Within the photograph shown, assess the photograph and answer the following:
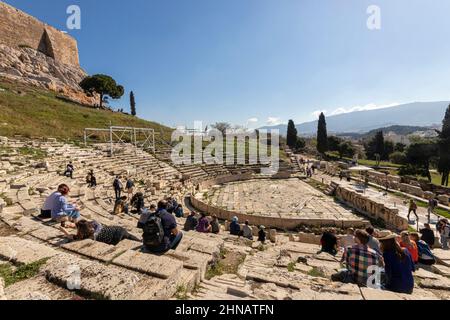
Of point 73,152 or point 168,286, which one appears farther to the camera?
point 73,152

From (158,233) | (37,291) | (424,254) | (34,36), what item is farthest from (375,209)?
(34,36)

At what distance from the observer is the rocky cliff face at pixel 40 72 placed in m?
36.7

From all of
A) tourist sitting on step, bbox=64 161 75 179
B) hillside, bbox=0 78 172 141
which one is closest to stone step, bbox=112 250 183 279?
tourist sitting on step, bbox=64 161 75 179

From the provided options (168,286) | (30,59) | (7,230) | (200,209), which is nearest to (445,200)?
(200,209)

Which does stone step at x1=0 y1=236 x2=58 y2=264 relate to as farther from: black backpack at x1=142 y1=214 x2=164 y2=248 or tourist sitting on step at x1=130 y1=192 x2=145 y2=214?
tourist sitting on step at x1=130 y1=192 x2=145 y2=214

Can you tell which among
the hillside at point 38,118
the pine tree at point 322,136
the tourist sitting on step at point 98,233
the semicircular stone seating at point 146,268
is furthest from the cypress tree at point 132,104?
the tourist sitting on step at point 98,233

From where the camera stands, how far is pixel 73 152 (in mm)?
17219

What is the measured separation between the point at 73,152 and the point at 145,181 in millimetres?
6514

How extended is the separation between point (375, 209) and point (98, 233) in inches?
540

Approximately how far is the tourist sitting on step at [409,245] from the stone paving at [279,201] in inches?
244

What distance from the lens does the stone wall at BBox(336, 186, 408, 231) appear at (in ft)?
36.2

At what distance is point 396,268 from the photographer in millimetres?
3850

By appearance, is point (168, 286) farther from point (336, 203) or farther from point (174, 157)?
point (174, 157)

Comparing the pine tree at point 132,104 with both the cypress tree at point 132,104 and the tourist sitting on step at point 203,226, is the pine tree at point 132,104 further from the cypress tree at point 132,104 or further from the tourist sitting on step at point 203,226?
the tourist sitting on step at point 203,226
